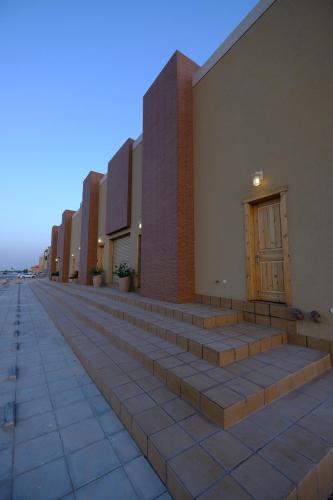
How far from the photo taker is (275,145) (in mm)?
3635

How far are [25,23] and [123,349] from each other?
1225 cm

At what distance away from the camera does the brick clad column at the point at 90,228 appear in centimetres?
1255

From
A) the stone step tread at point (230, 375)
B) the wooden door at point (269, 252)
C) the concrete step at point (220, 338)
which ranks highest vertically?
the wooden door at point (269, 252)

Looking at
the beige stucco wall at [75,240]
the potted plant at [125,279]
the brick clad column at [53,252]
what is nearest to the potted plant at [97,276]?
the potted plant at [125,279]

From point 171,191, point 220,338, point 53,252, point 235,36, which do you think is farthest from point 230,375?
point 53,252

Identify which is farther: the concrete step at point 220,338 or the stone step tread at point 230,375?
the concrete step at point 220,338

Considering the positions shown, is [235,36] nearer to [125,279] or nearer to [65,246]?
[125,279]

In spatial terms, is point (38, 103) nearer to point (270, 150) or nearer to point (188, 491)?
point (270, 150)

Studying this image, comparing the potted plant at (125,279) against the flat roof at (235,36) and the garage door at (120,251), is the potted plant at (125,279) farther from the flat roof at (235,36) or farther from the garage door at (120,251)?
the flat roof at (235,36)

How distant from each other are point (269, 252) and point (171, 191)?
309 cm

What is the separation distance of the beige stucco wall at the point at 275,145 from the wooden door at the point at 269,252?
1.01 feet

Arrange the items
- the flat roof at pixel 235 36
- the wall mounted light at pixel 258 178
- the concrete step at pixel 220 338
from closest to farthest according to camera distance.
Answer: the concrete step at pixel 220 338 → the wall mounted light at pixel 258 178 → the flat roof at pixel 235 36

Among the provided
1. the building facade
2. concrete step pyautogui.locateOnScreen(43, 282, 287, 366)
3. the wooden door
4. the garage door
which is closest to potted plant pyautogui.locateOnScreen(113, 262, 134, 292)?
the garage door

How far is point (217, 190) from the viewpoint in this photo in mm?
4824
